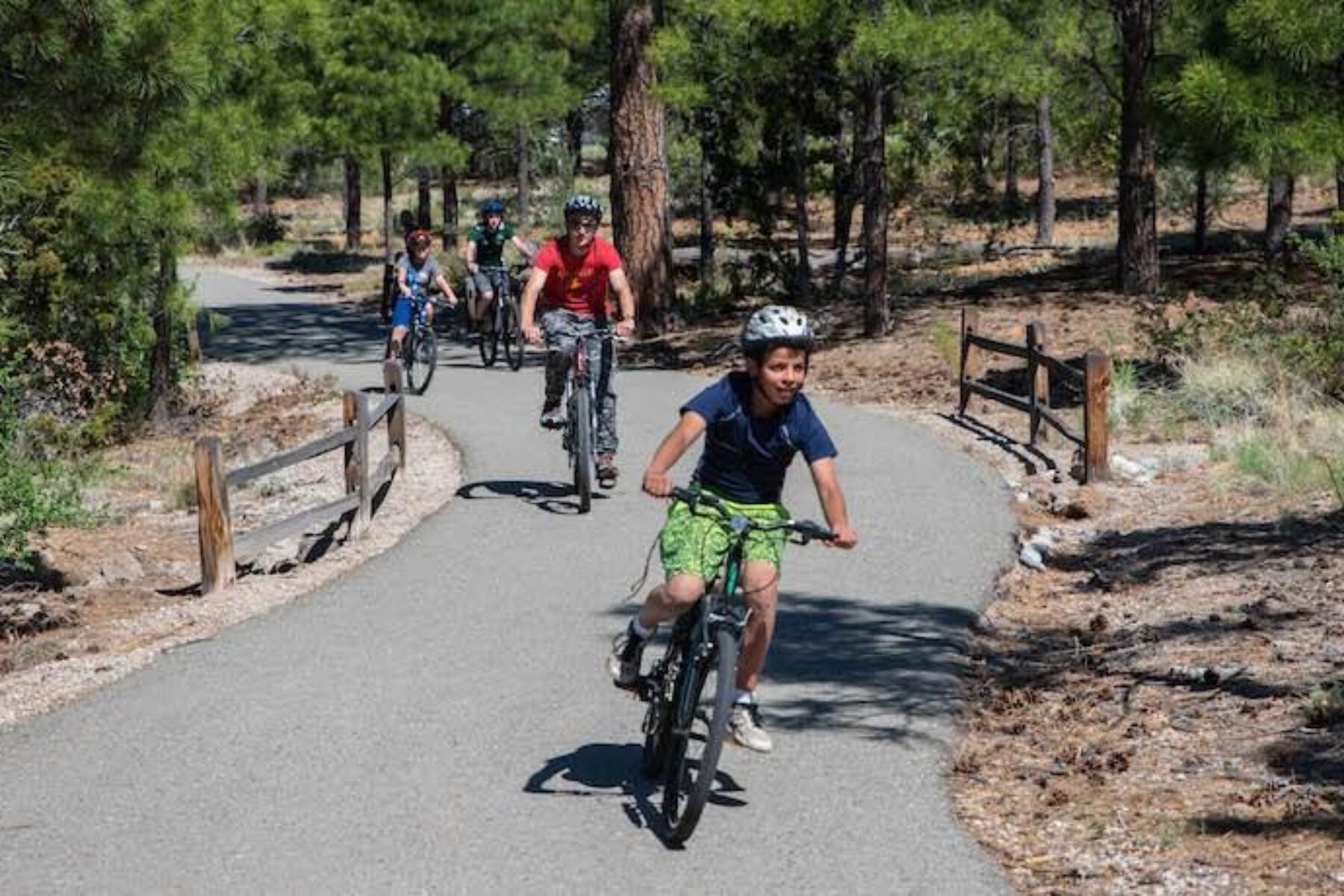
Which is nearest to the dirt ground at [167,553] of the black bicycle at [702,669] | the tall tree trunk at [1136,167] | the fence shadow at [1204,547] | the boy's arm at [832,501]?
the black bicycle at [702,669]

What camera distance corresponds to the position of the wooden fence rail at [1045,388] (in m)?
15.6

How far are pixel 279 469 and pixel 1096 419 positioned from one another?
6.56m

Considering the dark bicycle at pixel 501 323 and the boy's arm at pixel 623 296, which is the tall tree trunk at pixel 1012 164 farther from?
the boy's arm at pixel 623 296

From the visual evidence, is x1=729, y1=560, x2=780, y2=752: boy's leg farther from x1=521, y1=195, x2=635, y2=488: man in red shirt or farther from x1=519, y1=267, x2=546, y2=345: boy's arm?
x1=521, y1=195, x2=635, y2=488: man in red shirt

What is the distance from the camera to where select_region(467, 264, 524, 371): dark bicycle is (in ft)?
78.6

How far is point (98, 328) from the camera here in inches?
918

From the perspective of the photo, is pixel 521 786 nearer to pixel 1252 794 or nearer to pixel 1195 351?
pixel 1252 794

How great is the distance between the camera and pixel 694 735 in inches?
281

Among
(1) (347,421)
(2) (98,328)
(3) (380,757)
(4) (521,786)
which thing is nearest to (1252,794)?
(4) (521,786)

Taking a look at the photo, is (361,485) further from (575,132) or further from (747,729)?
(575,132)

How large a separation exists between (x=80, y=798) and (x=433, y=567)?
5034 millimetres

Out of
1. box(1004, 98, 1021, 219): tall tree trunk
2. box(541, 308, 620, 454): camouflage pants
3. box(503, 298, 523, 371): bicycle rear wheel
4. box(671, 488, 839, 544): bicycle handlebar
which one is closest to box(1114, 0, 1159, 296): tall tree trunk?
box(503, 298, 523, 371): bicycle rear wheel

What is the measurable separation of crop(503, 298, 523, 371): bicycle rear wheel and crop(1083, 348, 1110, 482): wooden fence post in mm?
10455

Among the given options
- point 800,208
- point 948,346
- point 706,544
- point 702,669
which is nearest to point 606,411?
point 706,544
